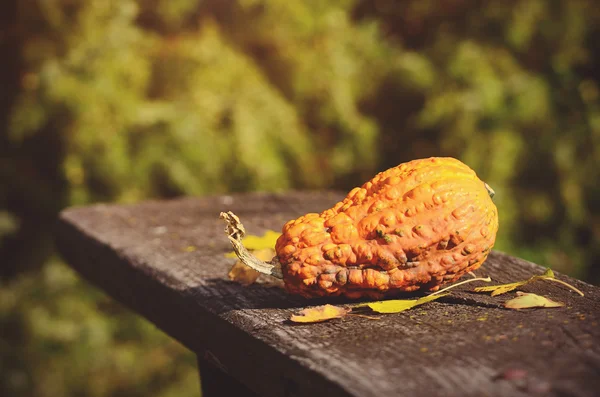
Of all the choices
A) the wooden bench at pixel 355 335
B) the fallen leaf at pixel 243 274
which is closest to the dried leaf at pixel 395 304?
the wooden bench at pixel 355 335

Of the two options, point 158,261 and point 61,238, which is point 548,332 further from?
point 61,238

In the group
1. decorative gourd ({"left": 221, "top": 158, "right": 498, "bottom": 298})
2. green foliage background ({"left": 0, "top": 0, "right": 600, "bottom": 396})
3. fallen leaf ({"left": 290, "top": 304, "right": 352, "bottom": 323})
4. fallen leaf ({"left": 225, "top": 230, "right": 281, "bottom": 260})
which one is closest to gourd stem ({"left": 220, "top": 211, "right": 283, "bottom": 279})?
decorative gourd ({"left": 221, "top": 158, "right": 498, "bottom": 298})

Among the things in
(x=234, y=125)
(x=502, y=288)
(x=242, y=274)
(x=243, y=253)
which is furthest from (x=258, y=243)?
(x=234, y=125)

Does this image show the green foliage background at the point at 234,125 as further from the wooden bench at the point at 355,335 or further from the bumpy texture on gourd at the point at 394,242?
the bumpy texture on gourd at the point at 394,242

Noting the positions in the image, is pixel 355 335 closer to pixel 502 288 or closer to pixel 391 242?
pixel 391 242

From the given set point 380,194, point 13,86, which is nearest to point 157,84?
point 13,86

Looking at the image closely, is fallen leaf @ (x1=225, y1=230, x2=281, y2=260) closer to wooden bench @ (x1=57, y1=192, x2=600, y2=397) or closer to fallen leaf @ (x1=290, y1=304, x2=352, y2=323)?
wooden bench @ (x1=57, y1=192, x2=600, y2=397)

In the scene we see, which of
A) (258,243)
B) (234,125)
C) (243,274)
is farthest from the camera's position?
(234,125)
